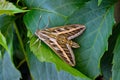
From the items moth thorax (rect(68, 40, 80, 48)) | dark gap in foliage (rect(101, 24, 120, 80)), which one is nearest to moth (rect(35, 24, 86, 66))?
moth thorax (rect(68, 40, 80, 48))

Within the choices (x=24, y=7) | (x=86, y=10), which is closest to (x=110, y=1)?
(x=86, y=10)

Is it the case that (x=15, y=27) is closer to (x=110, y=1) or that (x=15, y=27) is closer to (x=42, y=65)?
(x=42, y=65)

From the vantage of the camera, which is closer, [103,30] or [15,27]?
[103,30]

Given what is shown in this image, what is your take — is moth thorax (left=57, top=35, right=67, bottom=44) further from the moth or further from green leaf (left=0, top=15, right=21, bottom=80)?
green leaf (left=0, top=15, right=21, bottom=80)

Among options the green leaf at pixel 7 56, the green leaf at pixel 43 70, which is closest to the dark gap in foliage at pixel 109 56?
the green leaf at pixel 43 70

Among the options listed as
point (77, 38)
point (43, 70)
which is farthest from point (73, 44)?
point (43, 70)

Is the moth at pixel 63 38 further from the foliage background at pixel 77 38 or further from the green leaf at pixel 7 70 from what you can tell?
the green leaf at pixel 7 70
